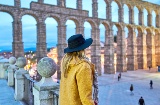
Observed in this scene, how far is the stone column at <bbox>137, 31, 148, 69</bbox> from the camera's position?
4097 centimetres

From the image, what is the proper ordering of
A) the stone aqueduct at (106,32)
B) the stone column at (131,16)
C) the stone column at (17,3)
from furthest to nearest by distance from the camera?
the stone column at (131,16), the stone aqueduct at (106,32), the stone column at (17,3)

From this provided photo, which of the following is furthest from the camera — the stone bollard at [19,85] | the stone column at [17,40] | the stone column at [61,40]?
the stone column at [61,40]

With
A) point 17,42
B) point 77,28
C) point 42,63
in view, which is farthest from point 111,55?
point 42,63

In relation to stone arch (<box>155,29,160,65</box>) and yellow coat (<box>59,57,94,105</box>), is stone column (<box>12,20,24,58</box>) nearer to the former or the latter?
yellow coat (<box>59,57,94,105</box>)

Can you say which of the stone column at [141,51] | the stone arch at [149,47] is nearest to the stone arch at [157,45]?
the stone arch at [149,47]

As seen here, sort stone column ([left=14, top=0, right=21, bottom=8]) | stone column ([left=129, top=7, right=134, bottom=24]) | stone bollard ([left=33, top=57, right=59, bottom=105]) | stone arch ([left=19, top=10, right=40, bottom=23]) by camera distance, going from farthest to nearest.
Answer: stone column ([left=129, top=7, right=134, bottom=24]) < stone arch ([left=19, top=10, right=40, bottom=23]) < stone column ([left=14, top=0, right=21, bottom=8]) < stone bollard ([left=33, top=57, right=59, bottom=105])

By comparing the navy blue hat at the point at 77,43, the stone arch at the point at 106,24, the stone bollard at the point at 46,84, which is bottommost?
the stone bollard at the point at 46,84

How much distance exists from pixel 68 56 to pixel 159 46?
4753 centimetres

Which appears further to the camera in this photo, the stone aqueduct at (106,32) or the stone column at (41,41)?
the stone column at (41,41)

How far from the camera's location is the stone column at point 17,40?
23359mm

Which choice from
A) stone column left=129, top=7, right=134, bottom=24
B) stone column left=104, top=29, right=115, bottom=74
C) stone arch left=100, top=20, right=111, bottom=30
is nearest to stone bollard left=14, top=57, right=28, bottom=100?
stone arch left=100, top=20, right=111, bottom=30

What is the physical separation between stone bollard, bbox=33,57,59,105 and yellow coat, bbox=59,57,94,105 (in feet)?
4.36

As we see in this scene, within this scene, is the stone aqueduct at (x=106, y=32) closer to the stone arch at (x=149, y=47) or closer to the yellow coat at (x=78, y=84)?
the stone arch at (x=149, y=47)

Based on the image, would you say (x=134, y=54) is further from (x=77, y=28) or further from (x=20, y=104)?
(x=20, y=104)
